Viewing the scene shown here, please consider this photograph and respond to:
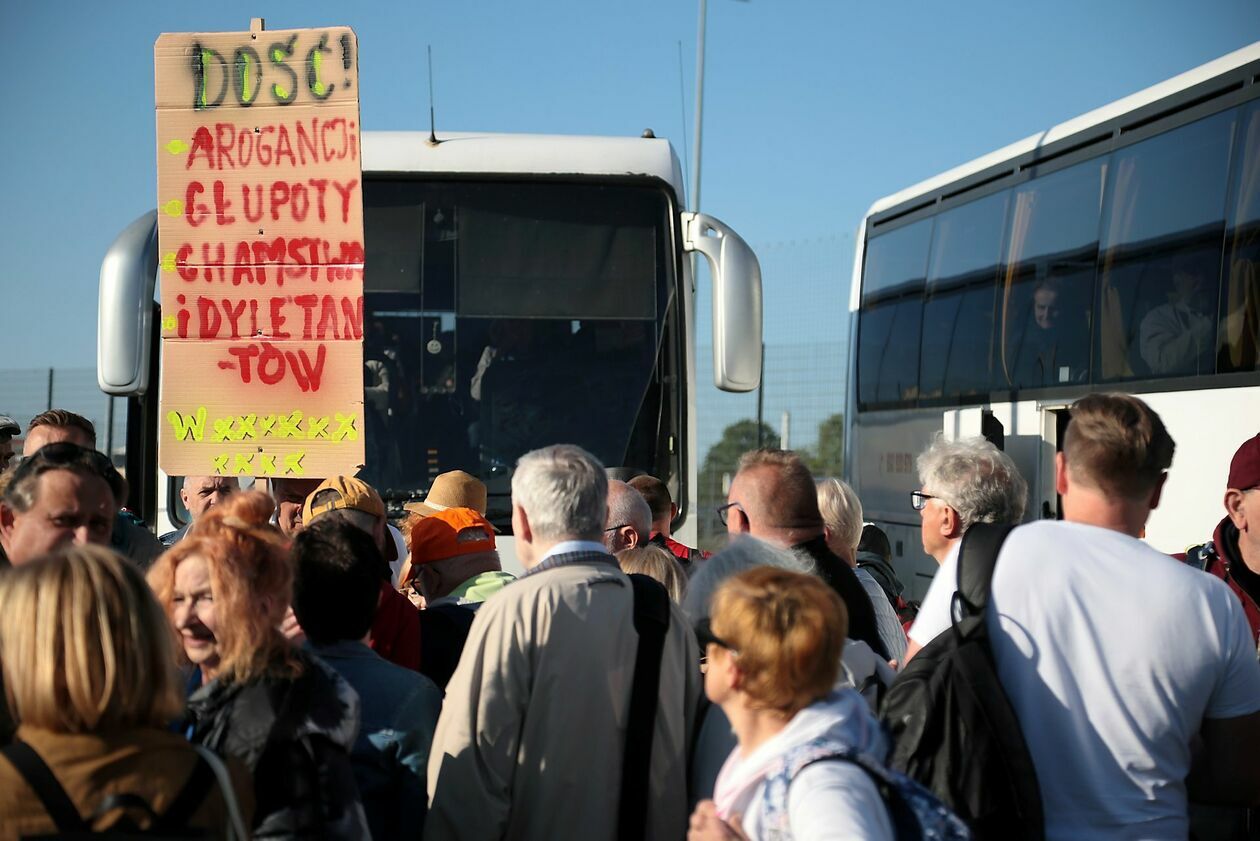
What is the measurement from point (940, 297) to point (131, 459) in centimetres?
704

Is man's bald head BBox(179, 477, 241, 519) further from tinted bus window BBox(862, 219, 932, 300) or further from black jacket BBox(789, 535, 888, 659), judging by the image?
tinted bus window BBox(862, 219, 932, 300)

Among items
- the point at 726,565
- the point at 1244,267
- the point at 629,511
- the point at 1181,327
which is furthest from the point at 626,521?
the point at 1181,327

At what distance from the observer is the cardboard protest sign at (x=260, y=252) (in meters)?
5.20

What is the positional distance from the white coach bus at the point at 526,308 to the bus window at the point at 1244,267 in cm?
329

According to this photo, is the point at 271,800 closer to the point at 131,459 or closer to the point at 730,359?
the point at 730,359

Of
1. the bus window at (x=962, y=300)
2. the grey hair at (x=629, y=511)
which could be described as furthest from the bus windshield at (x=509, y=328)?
the bus window at (x=962, y=300)

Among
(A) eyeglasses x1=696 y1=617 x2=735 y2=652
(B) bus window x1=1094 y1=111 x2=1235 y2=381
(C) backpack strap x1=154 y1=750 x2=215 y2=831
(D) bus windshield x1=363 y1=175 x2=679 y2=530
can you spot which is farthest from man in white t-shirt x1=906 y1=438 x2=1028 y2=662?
(B) bus window x1=1094 y1=111 x2=1235 y2=381

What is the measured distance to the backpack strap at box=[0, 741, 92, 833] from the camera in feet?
7.11

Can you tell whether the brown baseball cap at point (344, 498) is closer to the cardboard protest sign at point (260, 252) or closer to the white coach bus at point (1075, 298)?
the cardboard protest sign at point (260, 252)

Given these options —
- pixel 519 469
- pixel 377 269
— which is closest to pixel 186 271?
pixel 377 269

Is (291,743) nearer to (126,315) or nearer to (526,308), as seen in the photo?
(126,315)

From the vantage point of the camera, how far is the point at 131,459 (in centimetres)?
815

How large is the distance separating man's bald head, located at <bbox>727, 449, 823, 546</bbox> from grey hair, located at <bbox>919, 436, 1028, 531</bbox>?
→ 0.46 m

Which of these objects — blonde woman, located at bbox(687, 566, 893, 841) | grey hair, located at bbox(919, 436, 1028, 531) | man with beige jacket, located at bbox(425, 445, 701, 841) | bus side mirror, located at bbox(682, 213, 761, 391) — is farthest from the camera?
bus side mirror, located at bbox(682, 213, 761, 391)
